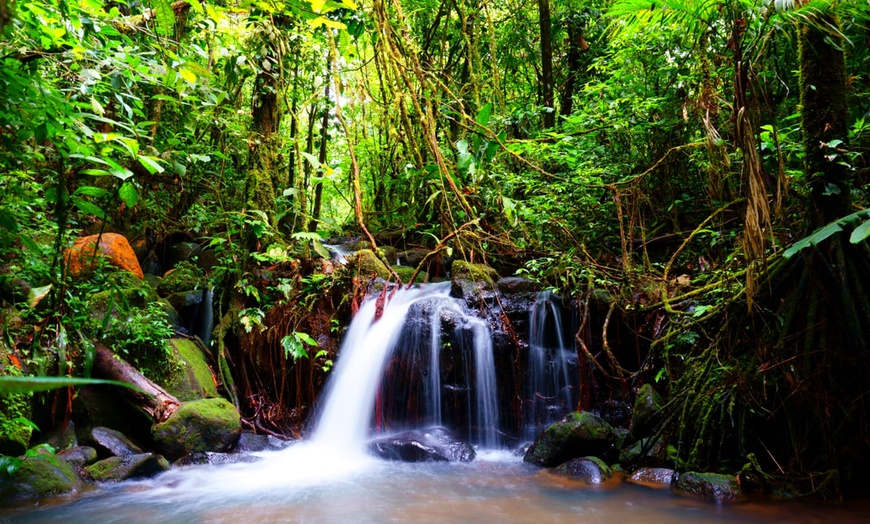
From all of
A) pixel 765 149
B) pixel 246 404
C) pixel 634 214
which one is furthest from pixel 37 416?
pixel 765 149

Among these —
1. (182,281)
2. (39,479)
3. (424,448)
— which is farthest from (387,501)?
(182,281)

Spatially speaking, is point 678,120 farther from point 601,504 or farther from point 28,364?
point 28,364

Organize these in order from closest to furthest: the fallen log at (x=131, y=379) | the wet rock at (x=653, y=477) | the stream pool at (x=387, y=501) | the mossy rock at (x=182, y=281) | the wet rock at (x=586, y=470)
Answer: the stream pool at (x=387, y=501) < the wet rock at (x=653, y=477) < the wet rock at (x=586, y=470) < the fallen log at (x=131, y=379) < the mossy rock at (x=182, y=281)

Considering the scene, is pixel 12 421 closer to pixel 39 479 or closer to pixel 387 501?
pixel 39 479

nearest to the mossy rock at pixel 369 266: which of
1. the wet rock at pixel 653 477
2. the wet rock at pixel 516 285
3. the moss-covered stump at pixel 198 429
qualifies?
the wet rock at pixel 516 285

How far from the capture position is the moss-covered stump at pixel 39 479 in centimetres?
396

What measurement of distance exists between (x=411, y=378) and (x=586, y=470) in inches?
91.9

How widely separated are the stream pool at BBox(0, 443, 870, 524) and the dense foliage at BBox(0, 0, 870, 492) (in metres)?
0.56

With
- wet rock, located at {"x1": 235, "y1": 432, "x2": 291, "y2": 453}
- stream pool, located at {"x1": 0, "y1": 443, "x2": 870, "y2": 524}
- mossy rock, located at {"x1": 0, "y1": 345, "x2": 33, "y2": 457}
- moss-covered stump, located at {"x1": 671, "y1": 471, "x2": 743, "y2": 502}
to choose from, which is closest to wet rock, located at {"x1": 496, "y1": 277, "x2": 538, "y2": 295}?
stream pool, located at {"x1": 0, "y1": 443, "x2": 870, "y2": 524}

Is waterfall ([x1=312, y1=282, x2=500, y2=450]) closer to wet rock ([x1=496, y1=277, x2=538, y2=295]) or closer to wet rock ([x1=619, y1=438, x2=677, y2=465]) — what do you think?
wet rock ([x1=496, y1=277, x2=538, y2=295])

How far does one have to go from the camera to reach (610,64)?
7.68 meters

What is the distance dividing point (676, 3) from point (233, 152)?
6.34 m

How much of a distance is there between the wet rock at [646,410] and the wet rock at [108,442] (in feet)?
14.1

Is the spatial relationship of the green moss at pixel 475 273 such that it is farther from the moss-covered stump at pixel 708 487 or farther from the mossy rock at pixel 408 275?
the moss-covered stump at pixel 708 487
